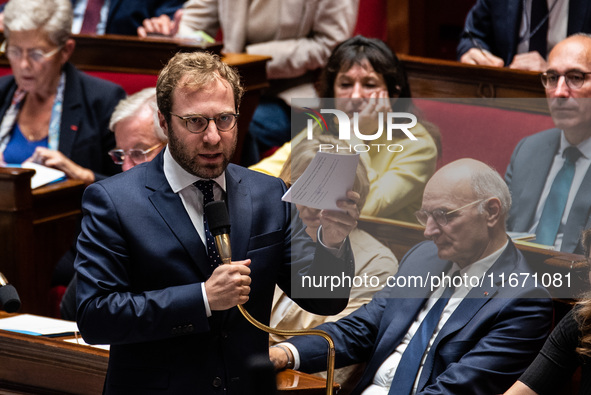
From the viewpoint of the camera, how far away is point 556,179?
5.94 ft

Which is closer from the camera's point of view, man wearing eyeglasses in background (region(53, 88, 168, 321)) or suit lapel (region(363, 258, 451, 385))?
suit lapel (region(363, 258, 451, 385))

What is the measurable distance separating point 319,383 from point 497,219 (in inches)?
18.2

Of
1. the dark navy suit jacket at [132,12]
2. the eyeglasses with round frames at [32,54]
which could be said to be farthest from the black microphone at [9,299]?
the dark navy suit jacket at [132,12]

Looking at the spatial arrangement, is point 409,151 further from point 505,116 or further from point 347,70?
point 347,70

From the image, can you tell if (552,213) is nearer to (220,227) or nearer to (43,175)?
(220,227)

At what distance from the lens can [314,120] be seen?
1.73 metres

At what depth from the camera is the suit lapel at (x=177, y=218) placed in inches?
59.3

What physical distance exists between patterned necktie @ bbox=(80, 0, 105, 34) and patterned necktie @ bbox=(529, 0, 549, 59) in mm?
1775

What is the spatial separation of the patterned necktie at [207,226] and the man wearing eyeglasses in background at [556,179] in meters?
0.58

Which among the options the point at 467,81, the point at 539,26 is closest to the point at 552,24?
the point at 539,26

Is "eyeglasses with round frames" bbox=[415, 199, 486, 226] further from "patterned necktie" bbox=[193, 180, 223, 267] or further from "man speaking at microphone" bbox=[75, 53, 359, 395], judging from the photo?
"patterned necktie" bbox=[193, 180, 223, 267]

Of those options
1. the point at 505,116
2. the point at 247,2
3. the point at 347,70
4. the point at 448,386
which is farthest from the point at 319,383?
the point at 247,2

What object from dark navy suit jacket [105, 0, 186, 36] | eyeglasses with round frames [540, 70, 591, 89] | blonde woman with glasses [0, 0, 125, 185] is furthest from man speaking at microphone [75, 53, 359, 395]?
dark navy suit jacket [105, 0, 186, 36]

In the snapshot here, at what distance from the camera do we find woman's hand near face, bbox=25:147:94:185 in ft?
9.34
